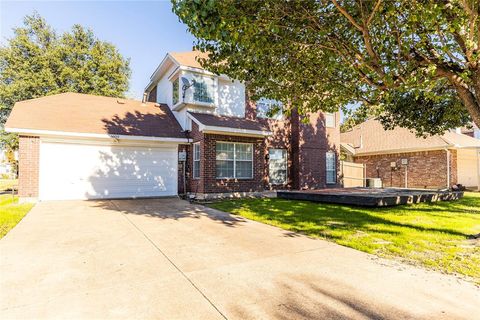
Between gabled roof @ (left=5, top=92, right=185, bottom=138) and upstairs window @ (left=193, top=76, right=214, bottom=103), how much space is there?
2.09 metres

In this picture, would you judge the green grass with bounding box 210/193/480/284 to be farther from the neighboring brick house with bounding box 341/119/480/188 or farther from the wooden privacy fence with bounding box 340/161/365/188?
the neighboring brick house with bounding box 341/119/480/188

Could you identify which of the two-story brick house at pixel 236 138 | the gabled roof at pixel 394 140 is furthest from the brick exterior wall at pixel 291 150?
the gabled roof at pixel 394 140

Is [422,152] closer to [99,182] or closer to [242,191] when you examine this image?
[242,191]

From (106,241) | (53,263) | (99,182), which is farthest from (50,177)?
(53,263)

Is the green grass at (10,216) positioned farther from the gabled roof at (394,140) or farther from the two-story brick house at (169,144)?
the gabled roof at (394,140)

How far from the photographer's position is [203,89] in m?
14.7

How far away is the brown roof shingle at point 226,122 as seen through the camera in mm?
13539

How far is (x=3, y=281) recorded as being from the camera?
12.5ft

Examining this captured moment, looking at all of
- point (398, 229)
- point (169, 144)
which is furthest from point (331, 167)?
point (398, 229)

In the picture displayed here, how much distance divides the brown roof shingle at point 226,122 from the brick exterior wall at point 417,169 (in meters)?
14.0

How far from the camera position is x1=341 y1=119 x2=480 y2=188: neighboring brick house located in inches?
792

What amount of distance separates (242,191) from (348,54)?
8.73m

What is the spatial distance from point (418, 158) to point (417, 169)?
0.87 metres

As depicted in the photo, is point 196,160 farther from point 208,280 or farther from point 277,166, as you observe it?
point 208,280
